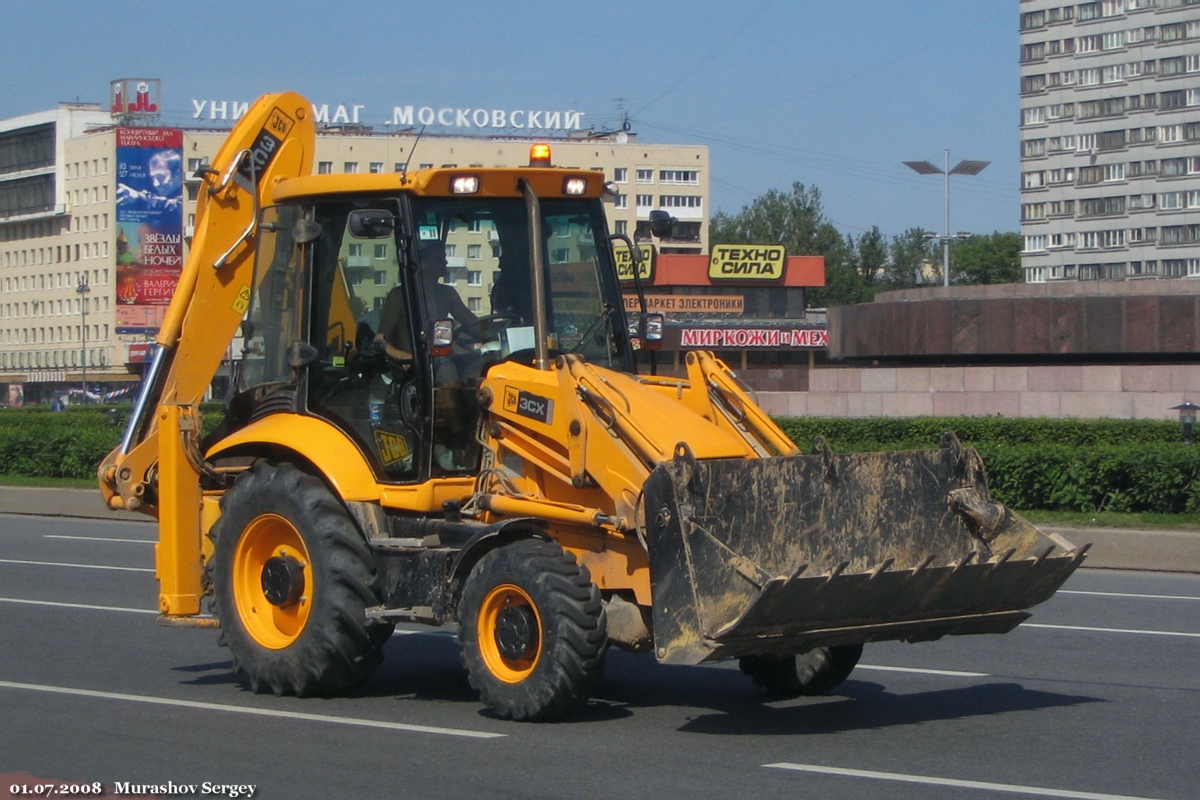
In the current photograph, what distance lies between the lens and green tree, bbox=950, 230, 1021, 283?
134500mm

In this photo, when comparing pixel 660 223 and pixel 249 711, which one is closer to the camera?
pixel 249 711

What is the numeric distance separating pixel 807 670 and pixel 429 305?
9.38 feet

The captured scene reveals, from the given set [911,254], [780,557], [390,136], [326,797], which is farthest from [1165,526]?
[911,254]

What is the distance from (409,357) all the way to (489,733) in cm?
209

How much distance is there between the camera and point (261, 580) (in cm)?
923

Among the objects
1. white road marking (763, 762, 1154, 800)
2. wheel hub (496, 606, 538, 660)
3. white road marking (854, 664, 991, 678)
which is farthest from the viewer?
white road marking (854, 664, 991, 678)

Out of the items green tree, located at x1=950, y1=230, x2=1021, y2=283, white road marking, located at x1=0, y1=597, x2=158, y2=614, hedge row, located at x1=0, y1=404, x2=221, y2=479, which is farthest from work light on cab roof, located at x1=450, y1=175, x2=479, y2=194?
green tree, located at x1=950, y1=230, x2=1021, y2=283

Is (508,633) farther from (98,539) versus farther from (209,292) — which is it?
(98,539)

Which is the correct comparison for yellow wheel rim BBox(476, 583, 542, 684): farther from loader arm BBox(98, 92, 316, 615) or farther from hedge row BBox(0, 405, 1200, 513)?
hedge row BBox(0, 405, 1200, 513)

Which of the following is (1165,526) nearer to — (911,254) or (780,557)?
(780,557)

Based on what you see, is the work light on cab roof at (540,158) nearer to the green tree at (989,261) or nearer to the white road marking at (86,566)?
the white road marking at (86,566)

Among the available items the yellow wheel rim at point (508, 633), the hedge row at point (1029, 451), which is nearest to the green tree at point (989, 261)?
the hedge row at point (1029, 451)

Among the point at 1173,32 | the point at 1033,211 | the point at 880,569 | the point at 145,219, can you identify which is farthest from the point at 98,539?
the point at 145,219

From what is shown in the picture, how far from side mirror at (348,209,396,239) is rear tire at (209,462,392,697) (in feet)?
4.61
